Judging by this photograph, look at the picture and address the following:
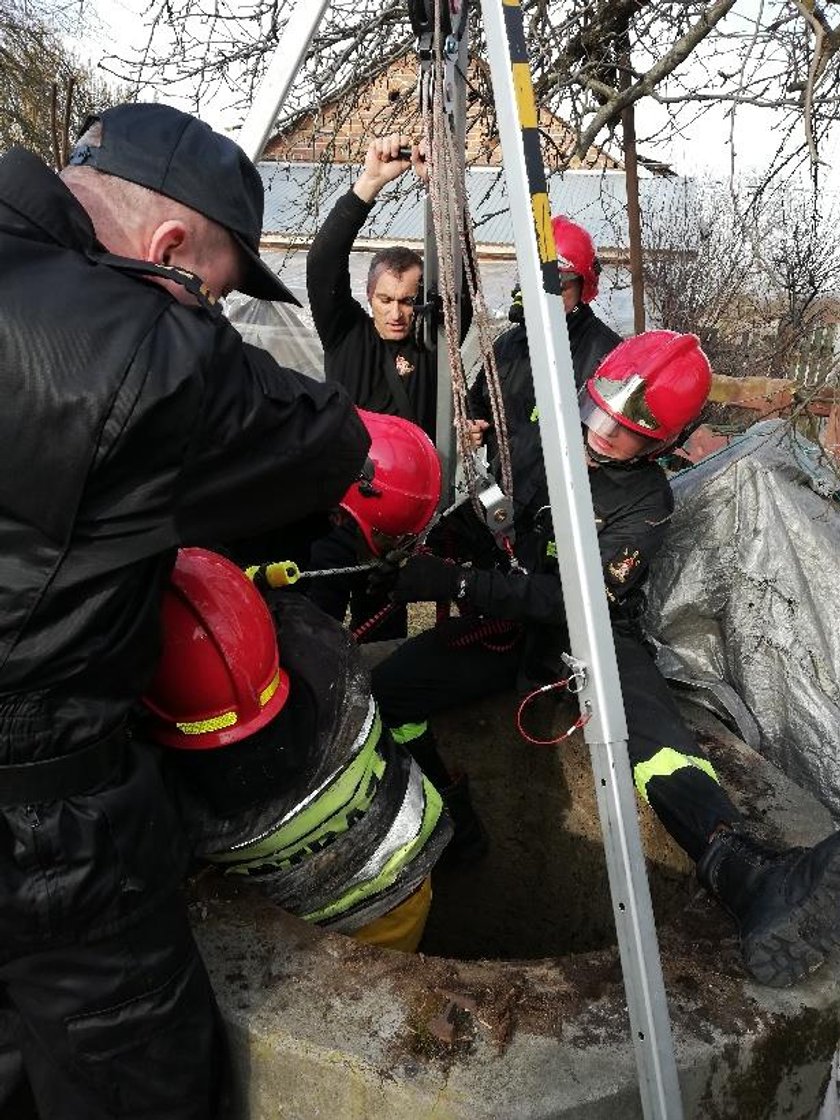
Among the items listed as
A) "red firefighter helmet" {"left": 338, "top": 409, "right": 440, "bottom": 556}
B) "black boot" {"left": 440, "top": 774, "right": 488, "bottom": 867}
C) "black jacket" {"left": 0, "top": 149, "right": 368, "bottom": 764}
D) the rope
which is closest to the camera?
"black jacket" {"left": 0, "top": 149, "right": 368, "bottom": 764}

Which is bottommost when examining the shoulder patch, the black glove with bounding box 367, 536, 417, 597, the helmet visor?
the shoulder patch

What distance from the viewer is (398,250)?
155 inches

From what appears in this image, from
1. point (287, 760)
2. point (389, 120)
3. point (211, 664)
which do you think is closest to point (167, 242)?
point (211, 664)

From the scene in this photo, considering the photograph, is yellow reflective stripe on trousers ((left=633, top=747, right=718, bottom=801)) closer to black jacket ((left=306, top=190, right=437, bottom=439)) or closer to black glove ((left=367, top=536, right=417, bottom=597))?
black glove ((left=367, top=536, right=417, bottom=597))

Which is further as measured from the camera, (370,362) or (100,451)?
(370,362)

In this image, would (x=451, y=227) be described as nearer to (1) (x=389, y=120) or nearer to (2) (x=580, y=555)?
(2) (x=580, y=555)

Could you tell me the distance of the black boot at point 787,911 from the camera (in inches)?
80.4

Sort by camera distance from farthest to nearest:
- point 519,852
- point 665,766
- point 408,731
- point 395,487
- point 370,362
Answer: point 370,362
point 519,852
point 408,731
point 395,487
point 665,766

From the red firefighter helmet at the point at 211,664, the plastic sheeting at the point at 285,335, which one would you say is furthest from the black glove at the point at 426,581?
the plastic sheeting at the point at 285,335

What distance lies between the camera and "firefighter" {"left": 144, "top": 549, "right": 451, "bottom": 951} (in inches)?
77.4

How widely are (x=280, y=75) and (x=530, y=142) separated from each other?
0.74 meters

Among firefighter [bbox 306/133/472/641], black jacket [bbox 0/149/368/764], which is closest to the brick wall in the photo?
Answer: firefighter [bbox 306/133/472/641]

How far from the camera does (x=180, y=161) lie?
1609 mm

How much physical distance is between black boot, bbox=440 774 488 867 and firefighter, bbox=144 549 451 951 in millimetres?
1022
